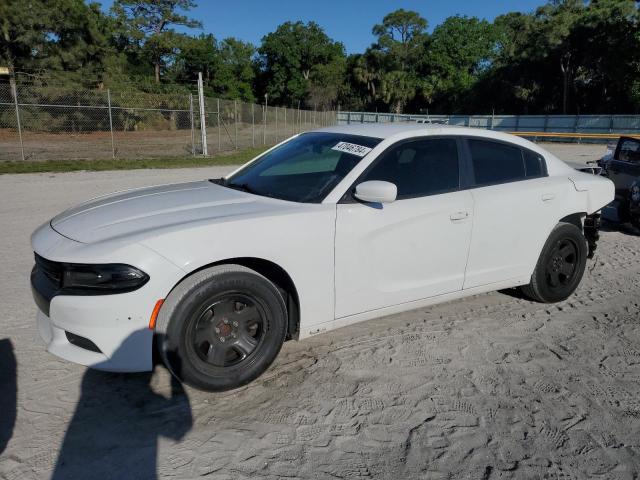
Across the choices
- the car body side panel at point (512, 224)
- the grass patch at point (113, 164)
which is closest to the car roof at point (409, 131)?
the car body side panel at point (512, 224)

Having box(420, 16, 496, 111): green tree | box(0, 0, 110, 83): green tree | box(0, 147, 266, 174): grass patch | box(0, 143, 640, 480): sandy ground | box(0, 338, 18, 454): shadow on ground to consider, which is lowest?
box(0, 143, 640, 480): sandy ground

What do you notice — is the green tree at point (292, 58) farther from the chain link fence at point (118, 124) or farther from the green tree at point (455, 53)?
the chain link fence at point (118, 124)

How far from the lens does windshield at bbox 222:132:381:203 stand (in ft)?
12.2

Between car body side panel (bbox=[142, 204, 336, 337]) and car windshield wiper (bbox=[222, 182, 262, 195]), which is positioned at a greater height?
car windshield wiper (bbox=[222, 182, 262, 195])

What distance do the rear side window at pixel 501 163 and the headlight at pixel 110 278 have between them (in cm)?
277

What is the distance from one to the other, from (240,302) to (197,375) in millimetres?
500

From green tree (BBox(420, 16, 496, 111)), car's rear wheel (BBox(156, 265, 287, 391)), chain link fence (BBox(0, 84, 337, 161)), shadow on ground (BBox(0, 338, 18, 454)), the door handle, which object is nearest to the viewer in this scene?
shadow on ground (BBox(0, 338, 18, 454))

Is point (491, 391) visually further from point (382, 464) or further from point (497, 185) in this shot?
point (497, 185)

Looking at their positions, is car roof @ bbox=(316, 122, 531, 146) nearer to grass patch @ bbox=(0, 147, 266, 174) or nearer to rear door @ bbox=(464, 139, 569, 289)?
rear door @ bbox=(464, 139, 569, 289)

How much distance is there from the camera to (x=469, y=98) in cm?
6109

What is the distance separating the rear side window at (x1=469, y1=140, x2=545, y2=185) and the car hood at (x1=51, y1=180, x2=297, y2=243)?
5.75 feet

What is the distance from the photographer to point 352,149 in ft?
12.8

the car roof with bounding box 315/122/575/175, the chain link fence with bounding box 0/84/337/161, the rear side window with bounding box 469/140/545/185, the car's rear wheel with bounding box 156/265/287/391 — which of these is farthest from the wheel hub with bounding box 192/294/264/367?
the chain link fence with bounding box 0/84/337/161

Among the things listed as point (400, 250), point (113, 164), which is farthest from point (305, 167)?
point (113, 164)
